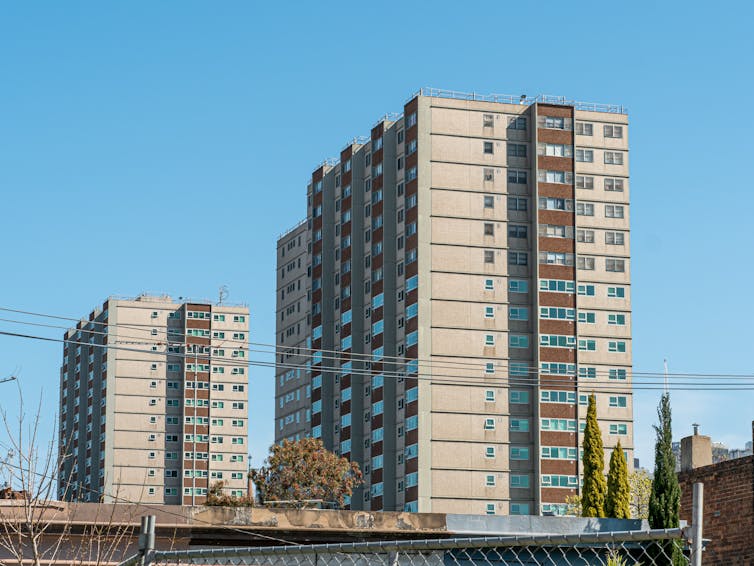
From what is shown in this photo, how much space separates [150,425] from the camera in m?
177

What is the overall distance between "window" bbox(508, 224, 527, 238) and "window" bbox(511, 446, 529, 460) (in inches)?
764

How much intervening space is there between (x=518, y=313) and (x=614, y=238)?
39.5ft

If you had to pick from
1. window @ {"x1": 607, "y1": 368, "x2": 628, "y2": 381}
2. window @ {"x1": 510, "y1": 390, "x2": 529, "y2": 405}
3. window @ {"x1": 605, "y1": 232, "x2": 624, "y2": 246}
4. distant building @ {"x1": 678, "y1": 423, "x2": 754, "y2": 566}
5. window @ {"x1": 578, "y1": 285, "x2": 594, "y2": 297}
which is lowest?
distant building @ {"x1": 678, "y1": 423, "x2": 754, "y2": 566}

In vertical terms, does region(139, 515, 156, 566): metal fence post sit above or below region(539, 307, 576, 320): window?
below

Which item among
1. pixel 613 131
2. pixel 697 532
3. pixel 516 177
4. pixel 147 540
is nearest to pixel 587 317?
pixel 516 177

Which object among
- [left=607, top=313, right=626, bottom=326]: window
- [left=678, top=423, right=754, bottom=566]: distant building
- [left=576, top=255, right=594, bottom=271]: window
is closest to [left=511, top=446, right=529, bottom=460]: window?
[left=607, top=313, right=626, bottom=326]: window

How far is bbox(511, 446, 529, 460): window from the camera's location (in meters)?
116

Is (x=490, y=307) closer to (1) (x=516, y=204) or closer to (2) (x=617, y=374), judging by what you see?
(1) (x=516, y=204)

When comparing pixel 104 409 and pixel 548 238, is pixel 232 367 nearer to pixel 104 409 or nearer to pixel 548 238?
pixel 104 409

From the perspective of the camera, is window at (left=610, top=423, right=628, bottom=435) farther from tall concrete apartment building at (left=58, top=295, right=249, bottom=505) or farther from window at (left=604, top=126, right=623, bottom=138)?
tall concrete apartment building at (left=58, top=295, right=249, bottom=505)

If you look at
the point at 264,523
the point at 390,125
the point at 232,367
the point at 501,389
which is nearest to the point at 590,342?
the point at 501,389

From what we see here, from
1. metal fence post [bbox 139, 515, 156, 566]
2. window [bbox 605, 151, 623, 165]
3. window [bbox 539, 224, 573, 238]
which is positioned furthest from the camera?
window [bbox 605, 151, 623, 165]

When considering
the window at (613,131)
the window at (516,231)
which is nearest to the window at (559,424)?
the window at (516,231)

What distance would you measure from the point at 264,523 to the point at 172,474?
143m
